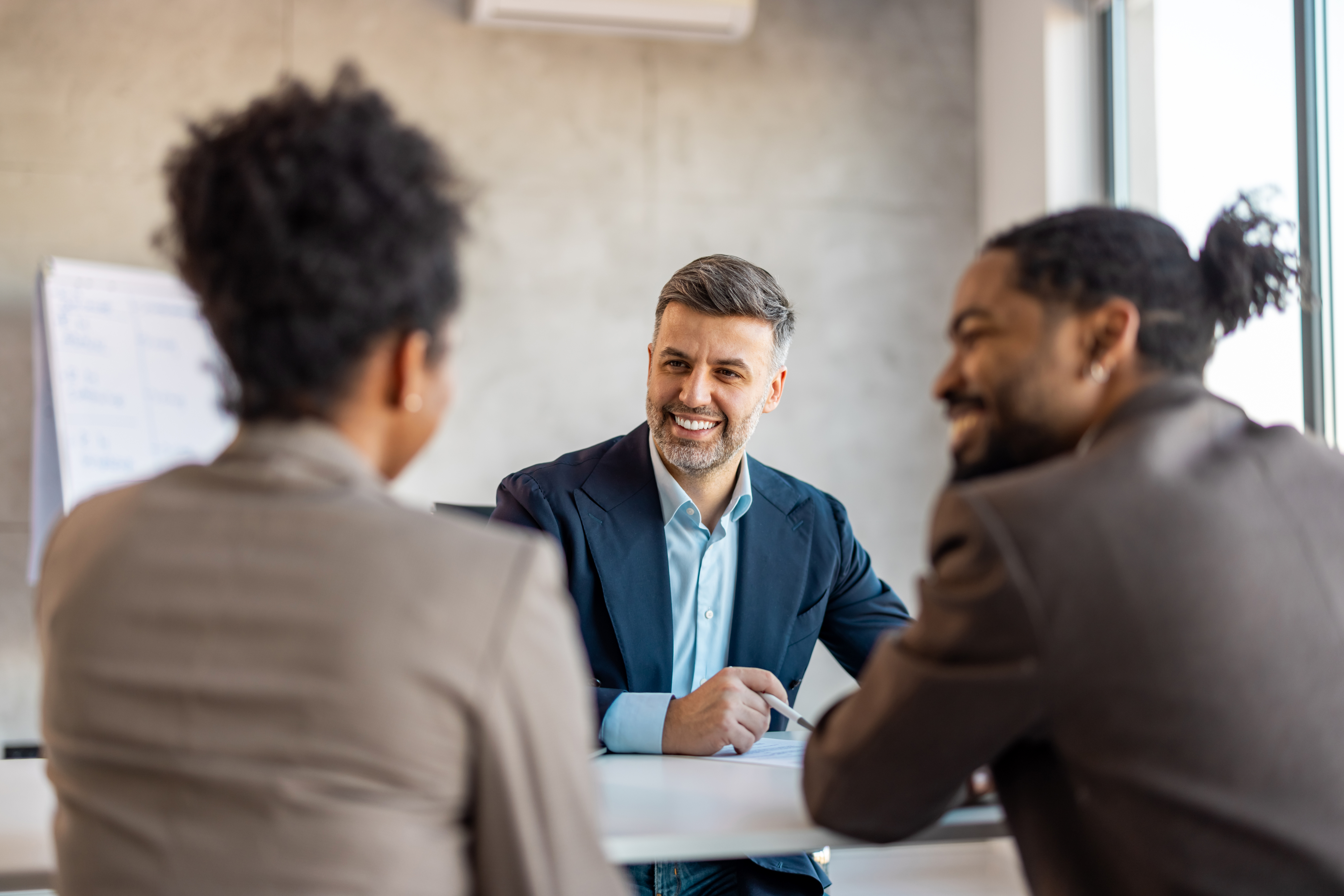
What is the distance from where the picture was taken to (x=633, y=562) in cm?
200

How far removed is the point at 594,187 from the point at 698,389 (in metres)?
1.72

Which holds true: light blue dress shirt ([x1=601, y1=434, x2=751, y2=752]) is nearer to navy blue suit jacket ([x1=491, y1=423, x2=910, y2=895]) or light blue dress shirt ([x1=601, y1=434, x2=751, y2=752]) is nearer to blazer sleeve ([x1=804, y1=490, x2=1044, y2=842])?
navy blue suit jacket ([x1=491, y1=423, x2=910, y2=895])

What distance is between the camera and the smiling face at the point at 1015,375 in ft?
3.98

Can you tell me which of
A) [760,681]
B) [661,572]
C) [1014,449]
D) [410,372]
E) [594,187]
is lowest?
[760,681]

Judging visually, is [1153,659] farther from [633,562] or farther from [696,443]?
[696,443]

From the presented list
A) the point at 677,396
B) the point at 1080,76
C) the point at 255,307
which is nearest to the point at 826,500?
the point at 677,396

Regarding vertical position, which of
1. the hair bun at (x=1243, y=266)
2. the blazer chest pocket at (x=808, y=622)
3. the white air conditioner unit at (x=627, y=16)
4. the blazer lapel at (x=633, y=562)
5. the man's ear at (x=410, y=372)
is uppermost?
the white air conditioner unit at (x=627, y=16)

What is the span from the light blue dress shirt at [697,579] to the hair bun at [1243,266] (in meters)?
0.99

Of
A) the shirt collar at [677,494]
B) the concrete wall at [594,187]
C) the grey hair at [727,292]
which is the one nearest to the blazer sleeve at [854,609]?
the shirt collar at [677,494]

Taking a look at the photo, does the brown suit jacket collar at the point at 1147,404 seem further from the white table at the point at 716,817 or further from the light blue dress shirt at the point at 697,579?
the light blue dress shirt at the point at 697,579

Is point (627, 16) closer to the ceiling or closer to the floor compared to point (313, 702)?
closer to the ceiling

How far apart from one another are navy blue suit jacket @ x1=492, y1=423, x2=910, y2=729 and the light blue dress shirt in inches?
1.0

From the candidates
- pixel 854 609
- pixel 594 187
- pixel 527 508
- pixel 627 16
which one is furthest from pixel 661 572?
pixel 627 16

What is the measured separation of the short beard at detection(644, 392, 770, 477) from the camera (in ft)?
7.03
